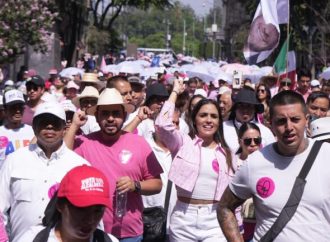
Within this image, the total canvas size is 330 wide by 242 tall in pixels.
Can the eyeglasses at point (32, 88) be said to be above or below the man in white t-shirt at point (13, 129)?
above

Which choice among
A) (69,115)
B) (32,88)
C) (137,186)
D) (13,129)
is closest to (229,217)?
(137,186)

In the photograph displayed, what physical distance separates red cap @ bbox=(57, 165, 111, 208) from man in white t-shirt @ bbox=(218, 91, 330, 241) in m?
1.49

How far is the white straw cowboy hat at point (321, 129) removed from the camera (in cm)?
598

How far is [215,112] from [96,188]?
3286mm

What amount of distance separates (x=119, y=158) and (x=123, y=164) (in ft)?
0.19

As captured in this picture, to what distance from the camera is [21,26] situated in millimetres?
19984

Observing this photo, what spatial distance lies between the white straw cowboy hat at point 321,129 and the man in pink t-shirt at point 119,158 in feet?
4.22

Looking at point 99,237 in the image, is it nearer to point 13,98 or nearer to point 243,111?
point 13,98

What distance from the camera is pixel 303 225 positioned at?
478cm

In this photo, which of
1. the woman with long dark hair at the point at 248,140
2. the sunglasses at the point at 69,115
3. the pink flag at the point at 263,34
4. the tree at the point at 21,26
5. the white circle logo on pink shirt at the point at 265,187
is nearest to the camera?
the white circle logo on pink shirt at the point at 265,187

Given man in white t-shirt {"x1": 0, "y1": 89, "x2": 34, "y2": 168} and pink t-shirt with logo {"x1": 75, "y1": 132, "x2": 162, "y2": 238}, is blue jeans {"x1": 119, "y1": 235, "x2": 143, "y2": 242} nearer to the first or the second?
pink t-shirt with logo {"x1": 75, "y1": 132, "x2": 162, "y2": 238}

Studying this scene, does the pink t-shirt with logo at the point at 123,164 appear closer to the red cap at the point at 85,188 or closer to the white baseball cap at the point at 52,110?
the white baseball cap at the point at 52,110

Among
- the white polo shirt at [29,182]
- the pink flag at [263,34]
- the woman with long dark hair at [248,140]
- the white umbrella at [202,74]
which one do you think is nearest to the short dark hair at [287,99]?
the white polo shirt at [29,182]

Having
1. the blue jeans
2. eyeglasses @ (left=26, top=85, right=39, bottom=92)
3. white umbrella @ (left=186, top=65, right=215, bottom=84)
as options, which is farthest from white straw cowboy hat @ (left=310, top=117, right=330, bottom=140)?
white umbrella @ (left=186, top=65, right=215, bottom=84)
